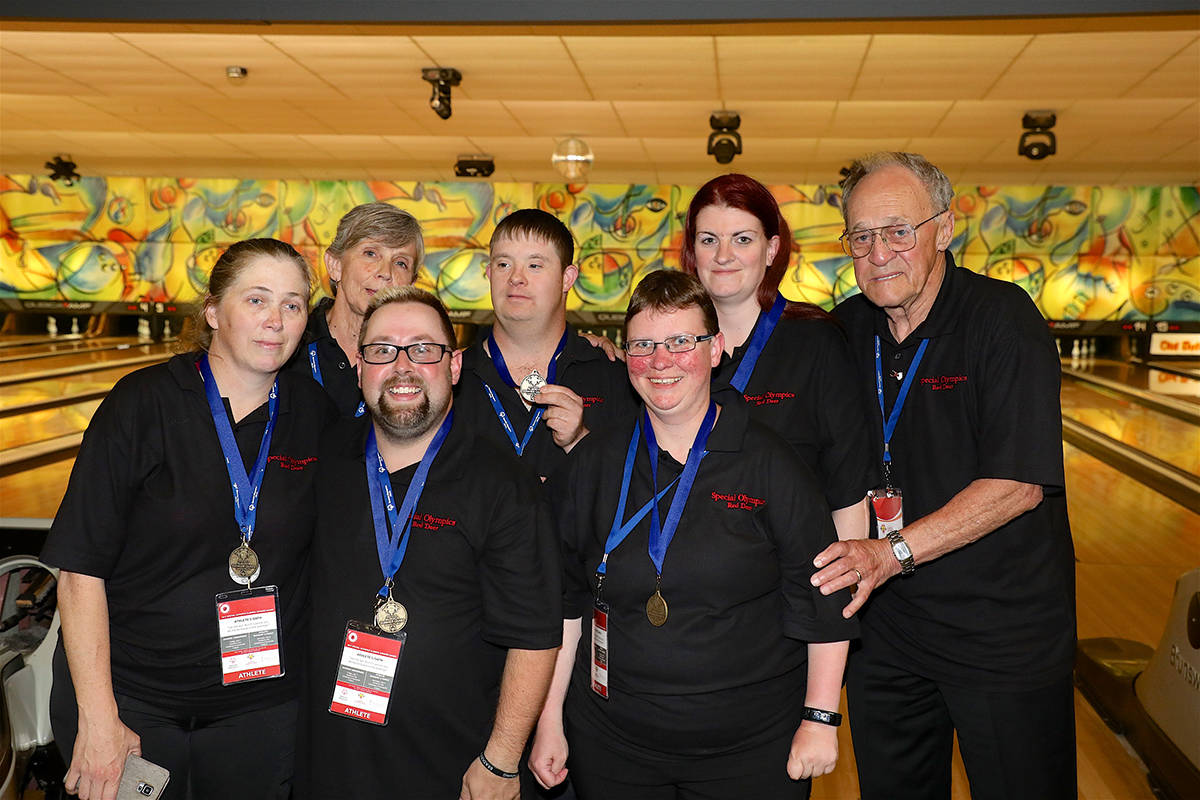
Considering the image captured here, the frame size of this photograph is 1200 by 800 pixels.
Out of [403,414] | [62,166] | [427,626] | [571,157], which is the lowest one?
[427,626]

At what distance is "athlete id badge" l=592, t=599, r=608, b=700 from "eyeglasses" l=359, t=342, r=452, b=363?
498 millimetres

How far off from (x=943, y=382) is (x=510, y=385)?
2.90 feet

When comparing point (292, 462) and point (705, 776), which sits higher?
point (292, 462)

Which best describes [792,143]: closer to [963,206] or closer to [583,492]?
[963,206]

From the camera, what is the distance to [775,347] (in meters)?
1.89

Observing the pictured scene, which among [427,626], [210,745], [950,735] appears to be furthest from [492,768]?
[950,735]

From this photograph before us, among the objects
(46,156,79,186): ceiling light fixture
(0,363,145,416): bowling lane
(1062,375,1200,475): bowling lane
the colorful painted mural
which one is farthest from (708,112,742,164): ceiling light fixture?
(46,156,79,186): ceiling light fixture

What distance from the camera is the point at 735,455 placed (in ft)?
5.02

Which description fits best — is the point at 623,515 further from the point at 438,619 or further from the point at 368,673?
the point at 368,673

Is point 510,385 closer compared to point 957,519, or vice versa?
point 957,519

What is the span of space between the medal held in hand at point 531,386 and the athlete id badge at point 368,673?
0.60 meters

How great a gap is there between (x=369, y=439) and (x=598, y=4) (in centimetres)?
155

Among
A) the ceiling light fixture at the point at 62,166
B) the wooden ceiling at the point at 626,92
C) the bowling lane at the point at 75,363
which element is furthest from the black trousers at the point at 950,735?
the ceiling light fixture at the point at 62,166

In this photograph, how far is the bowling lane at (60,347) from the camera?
1021 cm
